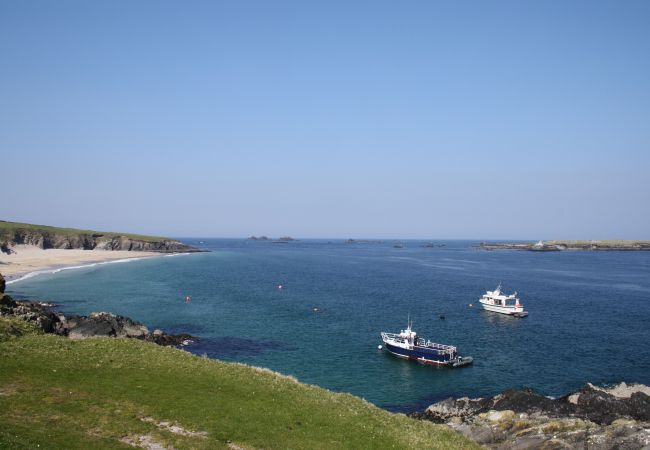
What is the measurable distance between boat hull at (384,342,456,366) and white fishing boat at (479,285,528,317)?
1505 inches

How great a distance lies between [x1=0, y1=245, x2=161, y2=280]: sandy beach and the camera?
135875mm

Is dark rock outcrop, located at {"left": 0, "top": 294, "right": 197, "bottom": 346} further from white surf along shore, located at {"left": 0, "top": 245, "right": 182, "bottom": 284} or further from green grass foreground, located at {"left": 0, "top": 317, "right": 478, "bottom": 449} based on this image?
white surf along shore, located at {"left": 0, "top": 245, "right": 182, "bottom": 284}

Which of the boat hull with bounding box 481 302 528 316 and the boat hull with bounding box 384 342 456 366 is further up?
the boat hull with bounding box 481 302 528 316

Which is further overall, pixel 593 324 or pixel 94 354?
pixel 593 324

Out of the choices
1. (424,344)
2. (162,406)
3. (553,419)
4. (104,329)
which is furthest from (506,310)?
(162,406)

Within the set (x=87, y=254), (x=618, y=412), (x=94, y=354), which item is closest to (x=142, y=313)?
(x=94, y=354)

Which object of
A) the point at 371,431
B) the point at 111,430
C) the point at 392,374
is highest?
the point at 111,430

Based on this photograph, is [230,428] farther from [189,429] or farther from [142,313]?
[142,313]

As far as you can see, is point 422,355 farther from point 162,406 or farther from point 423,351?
point 162,406

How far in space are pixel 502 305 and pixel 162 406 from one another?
279 feet

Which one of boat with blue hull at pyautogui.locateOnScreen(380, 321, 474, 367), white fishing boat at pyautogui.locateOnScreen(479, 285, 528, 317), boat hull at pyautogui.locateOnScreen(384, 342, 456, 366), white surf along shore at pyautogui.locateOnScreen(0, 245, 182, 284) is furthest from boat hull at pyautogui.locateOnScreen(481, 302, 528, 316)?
white surf along shore at pyautogui.locateOnScreen(0, 245, 182, 284)

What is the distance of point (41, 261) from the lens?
159 metres

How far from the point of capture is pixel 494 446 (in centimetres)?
3005

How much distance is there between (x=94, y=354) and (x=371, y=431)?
55.4ft
